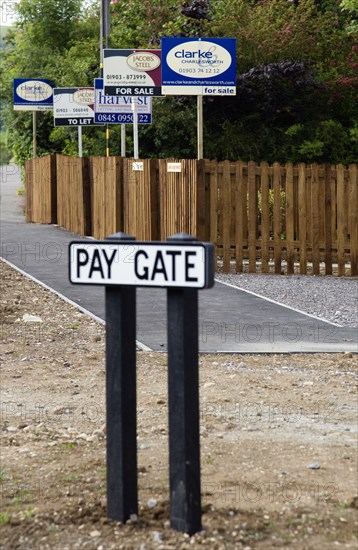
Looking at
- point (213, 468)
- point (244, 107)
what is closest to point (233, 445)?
point (213, 468)

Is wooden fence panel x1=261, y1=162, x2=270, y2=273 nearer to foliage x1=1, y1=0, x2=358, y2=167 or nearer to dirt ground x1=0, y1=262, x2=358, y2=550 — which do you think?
dirt ground x1=0, y1=262, x2=358, y2=550

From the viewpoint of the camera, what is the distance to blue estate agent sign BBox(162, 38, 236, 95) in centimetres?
1797

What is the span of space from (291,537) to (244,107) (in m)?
23.6

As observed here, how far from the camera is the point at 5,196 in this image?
36156 millimetres

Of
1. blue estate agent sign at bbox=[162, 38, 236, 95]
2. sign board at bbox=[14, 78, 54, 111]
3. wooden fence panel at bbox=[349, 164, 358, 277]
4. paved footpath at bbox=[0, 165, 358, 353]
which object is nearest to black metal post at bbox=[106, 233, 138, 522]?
paved footpath at bbox=[0, 165, 358, 353]

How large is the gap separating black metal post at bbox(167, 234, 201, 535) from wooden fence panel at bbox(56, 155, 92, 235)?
16.8 m

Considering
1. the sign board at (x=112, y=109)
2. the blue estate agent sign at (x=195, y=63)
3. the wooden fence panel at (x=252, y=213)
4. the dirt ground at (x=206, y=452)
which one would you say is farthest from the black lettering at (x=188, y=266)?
the sign board at (x=112, y=109)

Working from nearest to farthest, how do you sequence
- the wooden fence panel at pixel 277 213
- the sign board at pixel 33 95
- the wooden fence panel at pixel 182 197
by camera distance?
the wooden fence panel at pixel 277 213, the wooden fence panel at pixel 182 197, the sign board at pixel 33 95

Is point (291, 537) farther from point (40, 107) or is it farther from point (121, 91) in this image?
point (40, 107)

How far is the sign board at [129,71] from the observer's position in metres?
20.6

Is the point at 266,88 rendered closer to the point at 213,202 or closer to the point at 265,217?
the point at 213,202

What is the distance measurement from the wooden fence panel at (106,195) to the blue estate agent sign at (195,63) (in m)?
2.00

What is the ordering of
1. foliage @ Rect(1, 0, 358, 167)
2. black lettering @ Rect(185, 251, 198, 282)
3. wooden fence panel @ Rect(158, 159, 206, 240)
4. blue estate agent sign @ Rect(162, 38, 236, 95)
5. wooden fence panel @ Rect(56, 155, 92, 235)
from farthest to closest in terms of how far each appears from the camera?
foliage @ Rect(1, 0, 358, 167), wooden fence panel @ Rect(56, 155, 92, 235), blue estate agent sign @ Rect(162, 38, 236, 95), wooden fence panel @ Rect(158, 159, 206, 240), black lettering @ Rect(185, 251, 198, 282)

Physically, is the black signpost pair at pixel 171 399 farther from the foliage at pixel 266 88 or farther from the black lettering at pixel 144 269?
the foliage at pixel 266 88
